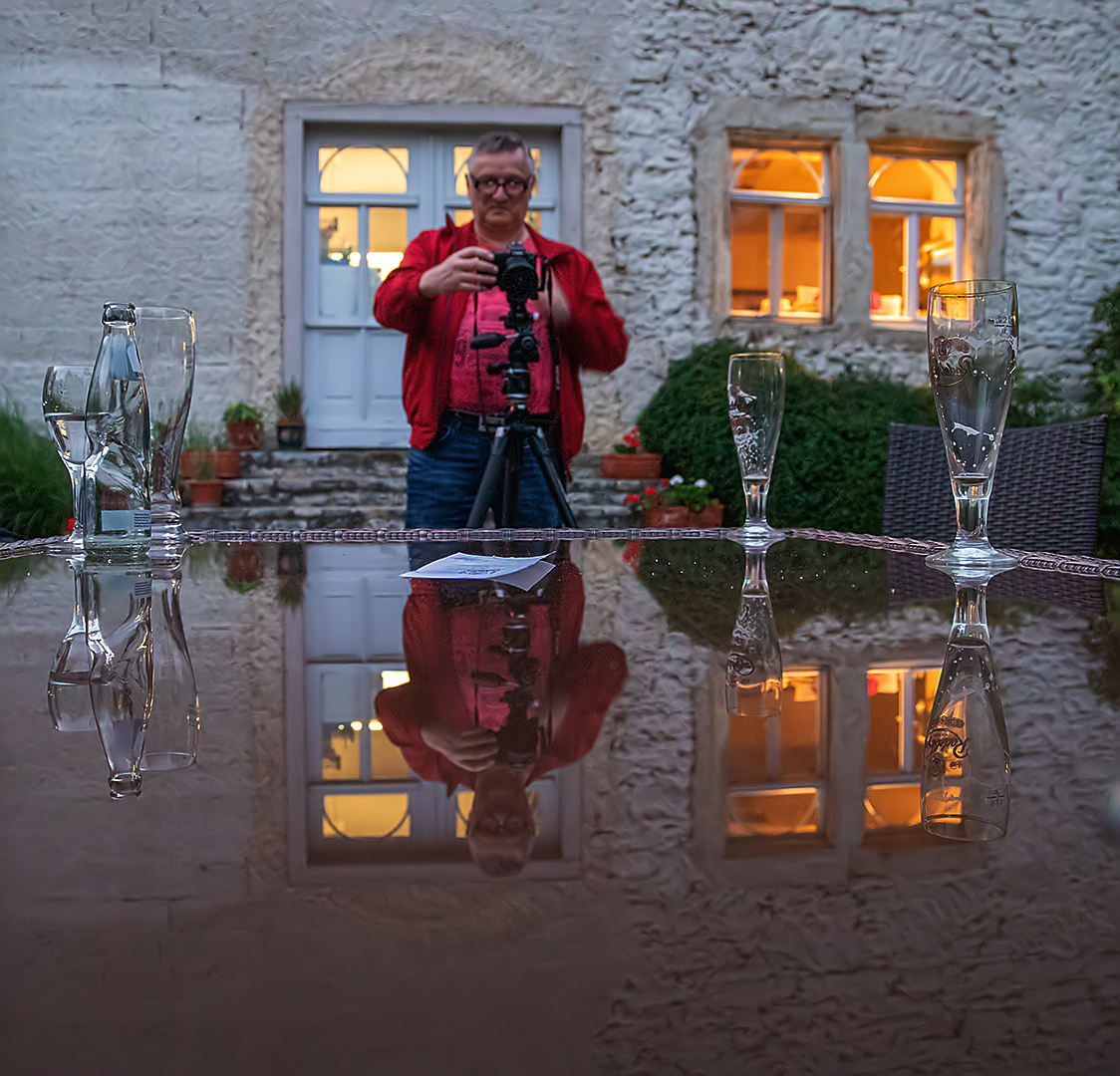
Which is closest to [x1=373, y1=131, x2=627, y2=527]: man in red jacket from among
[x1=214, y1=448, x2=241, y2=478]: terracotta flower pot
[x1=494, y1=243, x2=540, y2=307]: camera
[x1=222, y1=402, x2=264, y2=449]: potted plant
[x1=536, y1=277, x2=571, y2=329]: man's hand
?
[x1=536, y1=277, x2=571, y2=329]: man's hand

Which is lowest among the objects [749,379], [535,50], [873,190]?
[749,379]

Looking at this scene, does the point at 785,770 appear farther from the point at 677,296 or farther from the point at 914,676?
the point at 677,296

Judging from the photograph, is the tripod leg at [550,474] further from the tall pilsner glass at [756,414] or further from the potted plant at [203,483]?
the potted plant at [203,483]

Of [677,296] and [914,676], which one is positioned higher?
[677,296]

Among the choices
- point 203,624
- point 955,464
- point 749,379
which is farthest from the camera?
point 749,379

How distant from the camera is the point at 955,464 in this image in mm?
1093

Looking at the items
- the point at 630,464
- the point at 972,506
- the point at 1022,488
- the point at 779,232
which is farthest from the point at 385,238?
the point at 972,506

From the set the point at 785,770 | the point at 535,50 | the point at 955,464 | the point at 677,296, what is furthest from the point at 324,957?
the point at 535,50

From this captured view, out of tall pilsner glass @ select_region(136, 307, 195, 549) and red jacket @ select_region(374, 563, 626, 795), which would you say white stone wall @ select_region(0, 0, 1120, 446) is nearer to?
tall pilsner glass @ select_region(136, 307, 195, 549)

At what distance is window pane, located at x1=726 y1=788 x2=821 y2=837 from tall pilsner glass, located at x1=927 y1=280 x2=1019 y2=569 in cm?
80

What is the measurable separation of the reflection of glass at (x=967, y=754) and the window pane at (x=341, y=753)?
0.62ft

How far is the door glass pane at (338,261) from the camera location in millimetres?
6020

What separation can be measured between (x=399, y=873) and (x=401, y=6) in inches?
255

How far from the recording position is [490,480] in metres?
2.16
